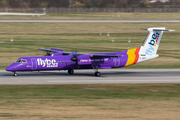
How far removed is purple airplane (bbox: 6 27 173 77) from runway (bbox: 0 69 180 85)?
1027 mm

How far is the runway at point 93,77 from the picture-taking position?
92.2 ft

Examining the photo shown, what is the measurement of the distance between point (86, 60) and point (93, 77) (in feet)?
6.73

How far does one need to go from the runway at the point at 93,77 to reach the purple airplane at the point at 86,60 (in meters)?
1.03

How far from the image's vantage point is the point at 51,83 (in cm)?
2722

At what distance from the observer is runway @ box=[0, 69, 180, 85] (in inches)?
1106

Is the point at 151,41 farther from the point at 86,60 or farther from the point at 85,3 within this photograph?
the point at 85,3

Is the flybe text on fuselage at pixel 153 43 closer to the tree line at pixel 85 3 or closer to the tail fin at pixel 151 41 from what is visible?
the tail fin at pixel 151 41

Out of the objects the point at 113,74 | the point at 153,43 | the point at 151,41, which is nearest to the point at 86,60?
the point at 113,74

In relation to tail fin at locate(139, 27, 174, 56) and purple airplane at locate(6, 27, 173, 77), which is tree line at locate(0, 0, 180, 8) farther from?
purple airplane at locate(6, 27, 173, 77)

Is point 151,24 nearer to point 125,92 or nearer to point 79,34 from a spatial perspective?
point 79,34

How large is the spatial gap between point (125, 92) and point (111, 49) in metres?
29.6

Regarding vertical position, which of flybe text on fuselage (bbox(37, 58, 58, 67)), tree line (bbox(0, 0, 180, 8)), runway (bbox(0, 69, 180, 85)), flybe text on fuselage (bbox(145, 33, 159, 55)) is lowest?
runway (bbox(0, 69, 180, 85))

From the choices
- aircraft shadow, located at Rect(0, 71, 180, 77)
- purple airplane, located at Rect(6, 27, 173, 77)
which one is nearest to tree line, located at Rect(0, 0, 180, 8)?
purple airplane, located at Rect(6, 27, 173, 77)

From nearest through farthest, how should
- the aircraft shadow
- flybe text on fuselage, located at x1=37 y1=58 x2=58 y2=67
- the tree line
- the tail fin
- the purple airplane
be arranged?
the purple airplane → flybe text on fuselage, located at x1=37 y1=58 x2=58 y2=67 → the aircraft shadow → the tail fin → the tree line
